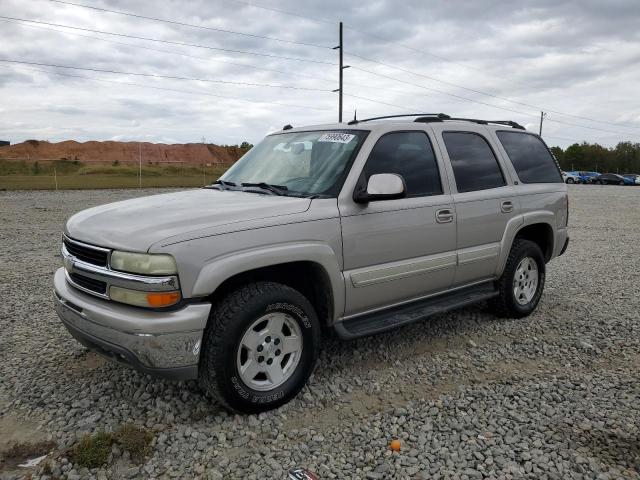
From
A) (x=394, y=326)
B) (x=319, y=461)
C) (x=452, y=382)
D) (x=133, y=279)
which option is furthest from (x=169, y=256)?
(x=452, y=382)

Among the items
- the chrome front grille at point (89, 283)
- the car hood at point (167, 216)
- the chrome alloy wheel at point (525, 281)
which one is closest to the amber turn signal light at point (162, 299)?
the car hood at point (167, 216)

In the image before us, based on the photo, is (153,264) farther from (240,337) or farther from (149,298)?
(240,337)

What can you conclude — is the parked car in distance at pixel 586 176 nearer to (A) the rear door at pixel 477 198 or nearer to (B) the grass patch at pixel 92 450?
(A) the rear door at pixel 477 198

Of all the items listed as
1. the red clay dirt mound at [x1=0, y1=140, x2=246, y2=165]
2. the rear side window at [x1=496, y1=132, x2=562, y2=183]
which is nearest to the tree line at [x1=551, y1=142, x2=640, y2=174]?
the red clay dirt mound at [x1=0, y1=140, x2=246, y2=165]

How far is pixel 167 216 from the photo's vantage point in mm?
3164

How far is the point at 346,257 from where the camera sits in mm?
3564

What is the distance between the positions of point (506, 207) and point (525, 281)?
931mm

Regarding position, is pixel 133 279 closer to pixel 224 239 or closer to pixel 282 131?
pixel 224 239

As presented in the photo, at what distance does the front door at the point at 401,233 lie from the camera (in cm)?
363

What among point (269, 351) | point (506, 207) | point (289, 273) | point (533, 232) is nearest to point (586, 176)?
point (533, 232)

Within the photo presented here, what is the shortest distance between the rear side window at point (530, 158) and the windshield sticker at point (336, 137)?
196cm

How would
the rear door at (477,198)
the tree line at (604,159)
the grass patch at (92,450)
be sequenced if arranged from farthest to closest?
the tree line at (604,159)
the rear door at (477,198)
the grass patch at (92,450)

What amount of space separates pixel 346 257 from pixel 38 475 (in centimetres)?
217

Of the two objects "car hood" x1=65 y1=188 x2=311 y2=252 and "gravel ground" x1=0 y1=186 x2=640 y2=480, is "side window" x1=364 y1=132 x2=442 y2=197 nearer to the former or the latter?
"car hood" x1=65 y1=188 x2=311 y2=252
